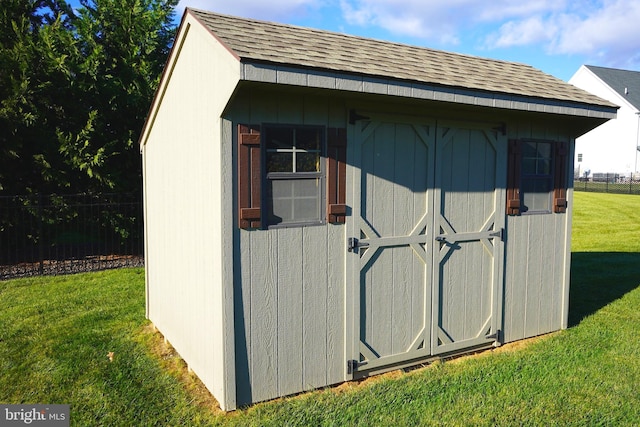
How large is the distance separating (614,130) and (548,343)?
3657 centimetres

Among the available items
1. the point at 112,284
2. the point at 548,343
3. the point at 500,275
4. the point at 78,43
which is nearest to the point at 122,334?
the point at 112,284

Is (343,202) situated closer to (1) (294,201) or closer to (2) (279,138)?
(1) (294,201)

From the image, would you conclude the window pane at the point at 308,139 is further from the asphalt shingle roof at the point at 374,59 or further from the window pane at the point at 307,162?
the asphalt shingle roof at the point at 374,59

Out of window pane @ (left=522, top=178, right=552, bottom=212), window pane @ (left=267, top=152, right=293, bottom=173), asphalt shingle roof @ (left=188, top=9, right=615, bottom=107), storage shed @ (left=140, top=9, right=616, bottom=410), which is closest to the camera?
asphalt shingle roof @ (left=188, top=9, right=615, bottom=107)

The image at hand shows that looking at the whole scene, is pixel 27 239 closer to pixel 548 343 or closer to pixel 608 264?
pixel 548 343

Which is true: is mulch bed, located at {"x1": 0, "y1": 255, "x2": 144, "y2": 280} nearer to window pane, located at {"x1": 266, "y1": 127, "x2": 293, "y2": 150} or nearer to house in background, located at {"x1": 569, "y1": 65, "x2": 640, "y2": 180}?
window pane, located at {"x1": 266, "y1": 127, "x2": 293, "y2": 150}

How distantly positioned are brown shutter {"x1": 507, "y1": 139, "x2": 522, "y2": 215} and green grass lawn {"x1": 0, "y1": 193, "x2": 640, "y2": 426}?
157cm

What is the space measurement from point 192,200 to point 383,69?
2065 mm

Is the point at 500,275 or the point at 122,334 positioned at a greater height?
the point at 500,275

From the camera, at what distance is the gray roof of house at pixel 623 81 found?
114ft

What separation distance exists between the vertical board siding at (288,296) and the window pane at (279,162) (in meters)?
0.27

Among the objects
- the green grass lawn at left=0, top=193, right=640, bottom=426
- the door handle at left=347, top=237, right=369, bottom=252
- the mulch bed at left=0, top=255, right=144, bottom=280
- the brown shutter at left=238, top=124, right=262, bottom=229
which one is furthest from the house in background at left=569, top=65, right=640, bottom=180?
the brown shutter at left=238, top=124, right=262, bottom=229

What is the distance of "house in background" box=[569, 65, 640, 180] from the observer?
113 feet

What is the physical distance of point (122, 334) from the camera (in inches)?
236
